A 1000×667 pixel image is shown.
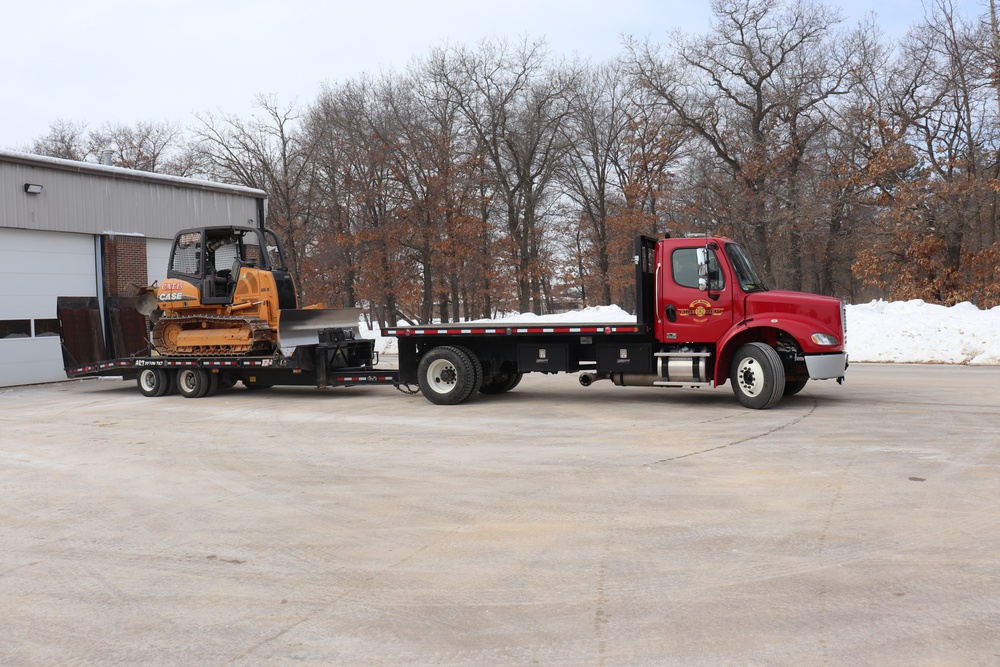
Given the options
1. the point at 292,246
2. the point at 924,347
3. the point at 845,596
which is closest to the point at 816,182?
the point at 924,347

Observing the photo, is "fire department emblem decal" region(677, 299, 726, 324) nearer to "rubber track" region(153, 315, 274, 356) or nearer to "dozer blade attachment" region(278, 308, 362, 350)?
"dozer blade attachment" region(278, 308, 362, 350)

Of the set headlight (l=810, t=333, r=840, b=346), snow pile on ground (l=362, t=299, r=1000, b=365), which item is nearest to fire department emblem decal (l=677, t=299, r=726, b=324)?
headlight (l=810, t=333, r=840, b=346)

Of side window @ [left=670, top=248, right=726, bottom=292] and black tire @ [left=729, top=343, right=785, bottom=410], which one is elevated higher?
side window @ [left=670, top=248, right=726, bottom=292]

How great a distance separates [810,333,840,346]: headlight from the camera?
11883 mm

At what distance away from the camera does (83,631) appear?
14.9 ft

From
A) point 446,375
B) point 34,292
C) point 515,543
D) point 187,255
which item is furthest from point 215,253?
point 515,543

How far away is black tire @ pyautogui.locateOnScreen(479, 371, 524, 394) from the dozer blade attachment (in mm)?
3028

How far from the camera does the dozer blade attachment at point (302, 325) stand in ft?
50.3

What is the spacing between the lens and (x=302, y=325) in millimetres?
15414

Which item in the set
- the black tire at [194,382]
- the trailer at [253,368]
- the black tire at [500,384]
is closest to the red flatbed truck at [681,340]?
the black tire at [500,384]

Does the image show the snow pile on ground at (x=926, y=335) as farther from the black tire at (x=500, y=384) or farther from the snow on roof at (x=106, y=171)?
the snow on roof at (x=106, y=171)

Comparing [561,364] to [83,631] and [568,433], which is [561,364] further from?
[83,631]

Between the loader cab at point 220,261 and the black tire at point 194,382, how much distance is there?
55.9 inches

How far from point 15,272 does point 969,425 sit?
2024 centimetres
